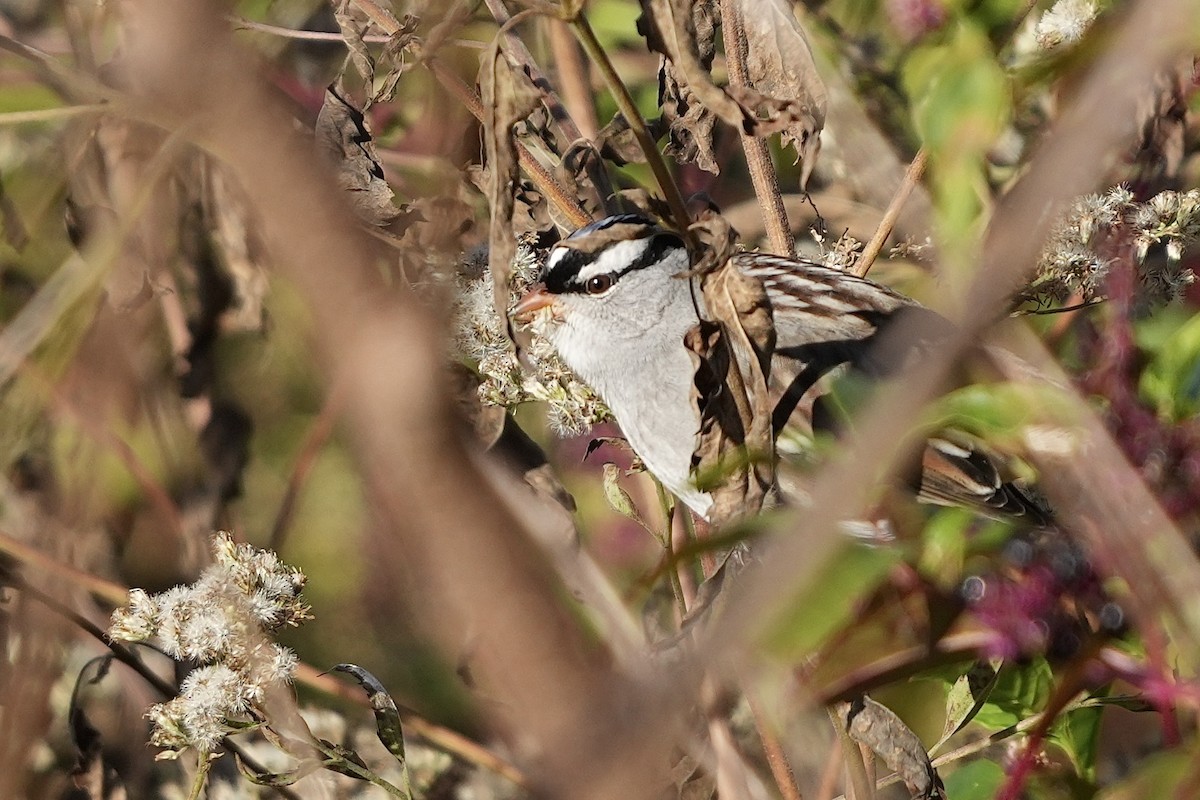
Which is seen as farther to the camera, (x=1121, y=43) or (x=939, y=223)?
(x=939, y=223)

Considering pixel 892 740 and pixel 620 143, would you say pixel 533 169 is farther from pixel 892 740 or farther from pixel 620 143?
pixel 892 740

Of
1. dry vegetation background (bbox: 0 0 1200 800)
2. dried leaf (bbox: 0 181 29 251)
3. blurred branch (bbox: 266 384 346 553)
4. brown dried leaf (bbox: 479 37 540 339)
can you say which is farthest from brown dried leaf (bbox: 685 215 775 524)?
dried leaf (bbox: 0 181 29 251)

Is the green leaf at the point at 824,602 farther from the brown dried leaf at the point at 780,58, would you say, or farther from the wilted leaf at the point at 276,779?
the wilted leaf at the point at 276,779

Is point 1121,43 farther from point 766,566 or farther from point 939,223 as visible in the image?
point 939,223

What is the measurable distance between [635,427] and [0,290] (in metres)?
1.45

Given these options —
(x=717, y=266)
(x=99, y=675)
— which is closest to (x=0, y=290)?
(x=99, y=675)

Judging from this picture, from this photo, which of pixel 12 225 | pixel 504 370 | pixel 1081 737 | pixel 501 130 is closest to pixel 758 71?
pixel 504 370

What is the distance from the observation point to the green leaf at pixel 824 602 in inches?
18.0

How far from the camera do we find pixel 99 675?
4.85 feet

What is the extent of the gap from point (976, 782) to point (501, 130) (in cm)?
81

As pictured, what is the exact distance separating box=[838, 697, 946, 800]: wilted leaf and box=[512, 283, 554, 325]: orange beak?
72cm

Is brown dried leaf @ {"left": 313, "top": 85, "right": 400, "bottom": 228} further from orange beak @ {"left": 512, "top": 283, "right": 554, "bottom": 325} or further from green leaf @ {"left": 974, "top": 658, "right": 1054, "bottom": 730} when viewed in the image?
green leaf @ {"left": 974, "top": 658, "right": 1054, "bottom": 730}

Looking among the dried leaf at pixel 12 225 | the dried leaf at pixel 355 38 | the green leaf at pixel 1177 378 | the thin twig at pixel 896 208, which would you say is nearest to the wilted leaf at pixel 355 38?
the dried leaf at pixel 355 38

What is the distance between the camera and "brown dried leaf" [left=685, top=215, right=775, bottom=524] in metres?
0.88
